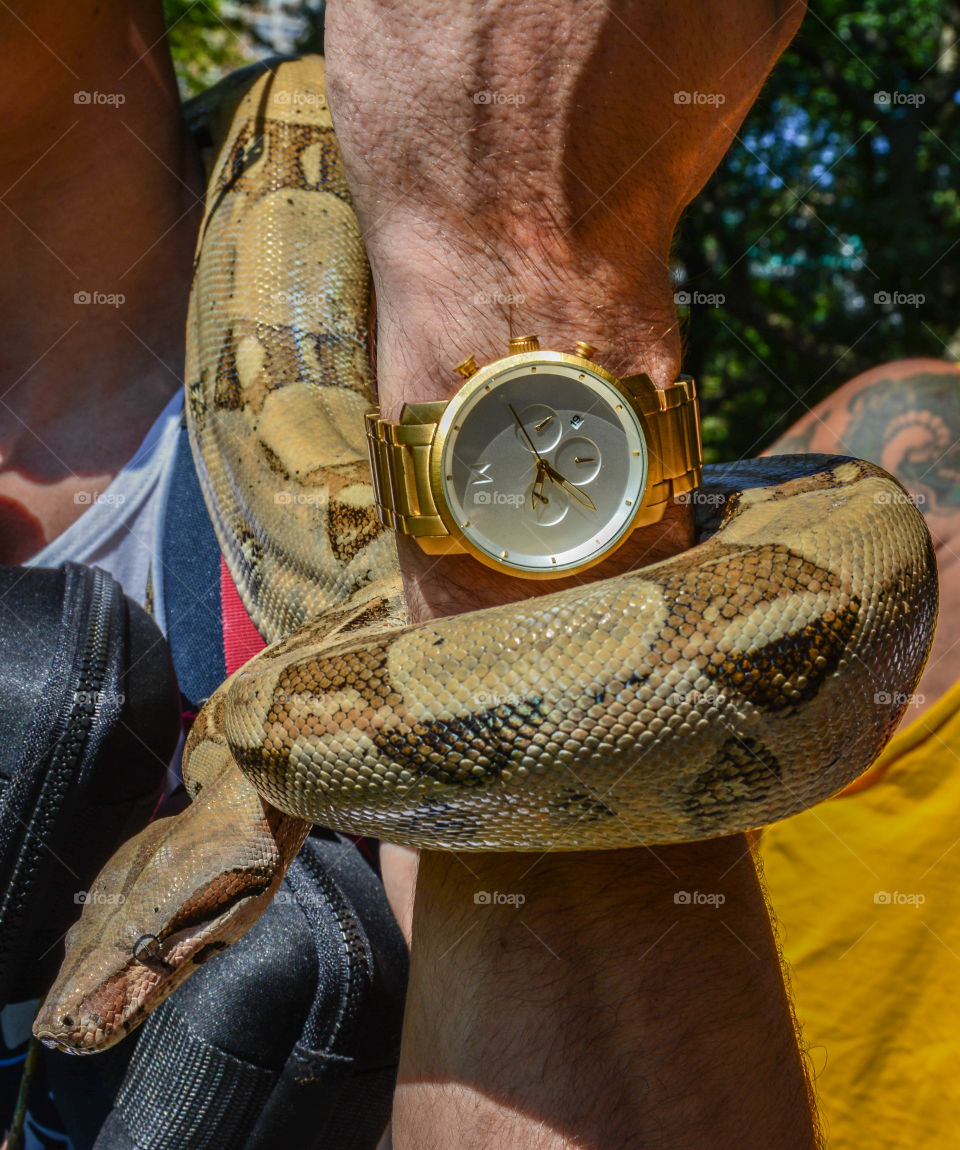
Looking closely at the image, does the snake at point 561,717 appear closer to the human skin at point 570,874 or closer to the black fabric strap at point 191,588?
the human skin at point 570,874

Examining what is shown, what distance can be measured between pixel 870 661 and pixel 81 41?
6.27 feet

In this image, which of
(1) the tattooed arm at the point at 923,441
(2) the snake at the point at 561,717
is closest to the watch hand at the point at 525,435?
(2) the snake at the point at 561,717

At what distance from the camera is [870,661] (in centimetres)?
96

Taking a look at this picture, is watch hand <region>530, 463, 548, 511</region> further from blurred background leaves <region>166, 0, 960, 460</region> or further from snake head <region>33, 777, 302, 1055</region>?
blurred background leaves <region>166, 0, 960, 460</region>

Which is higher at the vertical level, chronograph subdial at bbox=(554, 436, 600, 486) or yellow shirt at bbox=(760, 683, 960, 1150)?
chronograph subdial at bbox=(554, 436, 600, 486)

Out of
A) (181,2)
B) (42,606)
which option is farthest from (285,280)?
(181,2)

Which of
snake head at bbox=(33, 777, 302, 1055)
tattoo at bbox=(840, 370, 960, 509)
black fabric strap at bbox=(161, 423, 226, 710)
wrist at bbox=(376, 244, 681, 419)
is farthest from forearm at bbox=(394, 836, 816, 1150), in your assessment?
tattoo at bbox=(840, 370, 960, 509)

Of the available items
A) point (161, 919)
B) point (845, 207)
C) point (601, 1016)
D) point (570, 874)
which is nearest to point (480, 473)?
point (570, 874)

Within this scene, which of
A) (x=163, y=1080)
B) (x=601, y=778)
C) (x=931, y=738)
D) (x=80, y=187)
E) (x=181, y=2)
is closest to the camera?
(x=601, y=778)

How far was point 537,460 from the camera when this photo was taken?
100cm

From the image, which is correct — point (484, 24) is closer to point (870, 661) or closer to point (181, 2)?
point (870, 661)

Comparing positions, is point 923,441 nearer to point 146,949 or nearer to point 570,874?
point 570,874

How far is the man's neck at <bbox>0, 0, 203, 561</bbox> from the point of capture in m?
2.00

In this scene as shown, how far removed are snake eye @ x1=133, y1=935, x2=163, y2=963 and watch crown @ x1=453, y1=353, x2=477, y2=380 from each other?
875 millimetres
